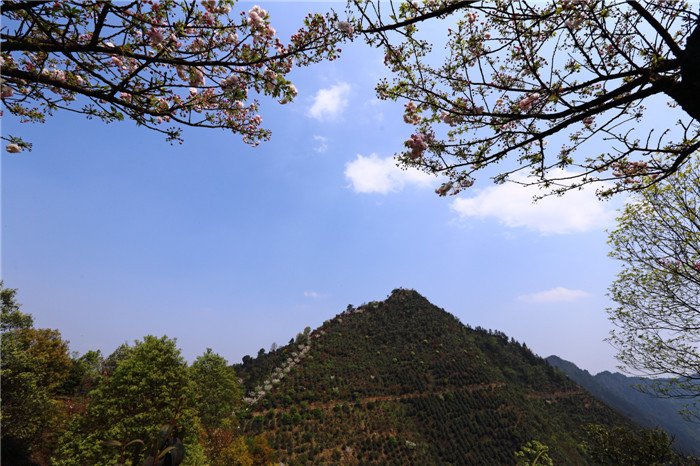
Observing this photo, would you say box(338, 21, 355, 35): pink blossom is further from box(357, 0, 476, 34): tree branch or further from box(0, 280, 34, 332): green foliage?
box(0, 280, 34, 332): green foliage

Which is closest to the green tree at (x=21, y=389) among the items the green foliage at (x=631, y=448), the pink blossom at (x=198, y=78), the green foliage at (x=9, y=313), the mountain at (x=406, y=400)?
the green foliage at (x=9, y=313)

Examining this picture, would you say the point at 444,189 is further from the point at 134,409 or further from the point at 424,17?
the point at 134,409

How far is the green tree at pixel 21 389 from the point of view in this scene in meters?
15.2

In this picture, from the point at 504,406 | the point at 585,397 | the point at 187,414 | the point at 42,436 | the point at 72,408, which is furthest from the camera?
→ the point at 585,397

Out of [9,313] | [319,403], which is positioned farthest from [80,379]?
[319,403]

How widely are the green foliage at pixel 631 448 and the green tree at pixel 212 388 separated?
78.0 feet

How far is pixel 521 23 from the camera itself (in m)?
4.20

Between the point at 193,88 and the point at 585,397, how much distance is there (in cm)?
7700

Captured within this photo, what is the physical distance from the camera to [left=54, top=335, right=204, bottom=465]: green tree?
39.0 ft

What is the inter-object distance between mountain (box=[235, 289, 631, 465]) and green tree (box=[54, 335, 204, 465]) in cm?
2017

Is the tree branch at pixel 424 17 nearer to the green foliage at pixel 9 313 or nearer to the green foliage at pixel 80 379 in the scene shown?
the green foliage at pixel 9 313

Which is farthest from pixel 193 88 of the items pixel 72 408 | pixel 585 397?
pixel 585 397

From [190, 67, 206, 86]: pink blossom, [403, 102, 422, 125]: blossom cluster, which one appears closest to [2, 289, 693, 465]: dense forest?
[190, 67, 206, 86]: pink blossom

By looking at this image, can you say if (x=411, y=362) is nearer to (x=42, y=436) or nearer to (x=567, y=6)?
(x=42, y=436)
